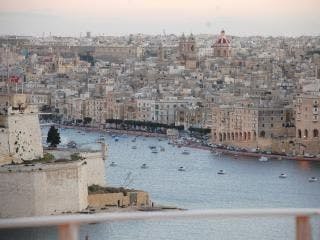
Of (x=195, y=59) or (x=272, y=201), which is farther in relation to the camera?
(x=195, y=59)

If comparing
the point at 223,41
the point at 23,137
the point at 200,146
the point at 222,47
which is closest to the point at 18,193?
the point at 23,137

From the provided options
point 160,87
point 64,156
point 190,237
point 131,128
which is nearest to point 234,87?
point 160,87

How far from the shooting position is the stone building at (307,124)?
39.5ft

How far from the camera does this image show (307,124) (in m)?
12.5

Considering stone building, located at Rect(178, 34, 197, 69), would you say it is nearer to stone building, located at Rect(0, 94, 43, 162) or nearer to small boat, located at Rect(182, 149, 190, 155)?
small boat, located at Rect(182, 149, 190, 155)

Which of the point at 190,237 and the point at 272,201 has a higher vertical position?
→ the point at 190,237

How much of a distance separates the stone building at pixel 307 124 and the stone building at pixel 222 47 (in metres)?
7.88

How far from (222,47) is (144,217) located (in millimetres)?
21209

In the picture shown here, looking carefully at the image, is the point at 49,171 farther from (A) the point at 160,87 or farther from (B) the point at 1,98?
(A) the point at 160,87

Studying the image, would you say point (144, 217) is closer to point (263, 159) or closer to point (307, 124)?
point (263, 159)

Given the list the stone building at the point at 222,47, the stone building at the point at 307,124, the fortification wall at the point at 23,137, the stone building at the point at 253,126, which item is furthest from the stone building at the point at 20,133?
the stone building at the point at 222,47

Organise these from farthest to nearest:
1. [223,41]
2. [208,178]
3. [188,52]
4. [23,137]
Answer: [188,52]
[223,41]
[208,178]
[23,137]

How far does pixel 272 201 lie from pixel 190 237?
7.21 meters

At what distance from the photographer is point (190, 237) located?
0.86 meters
